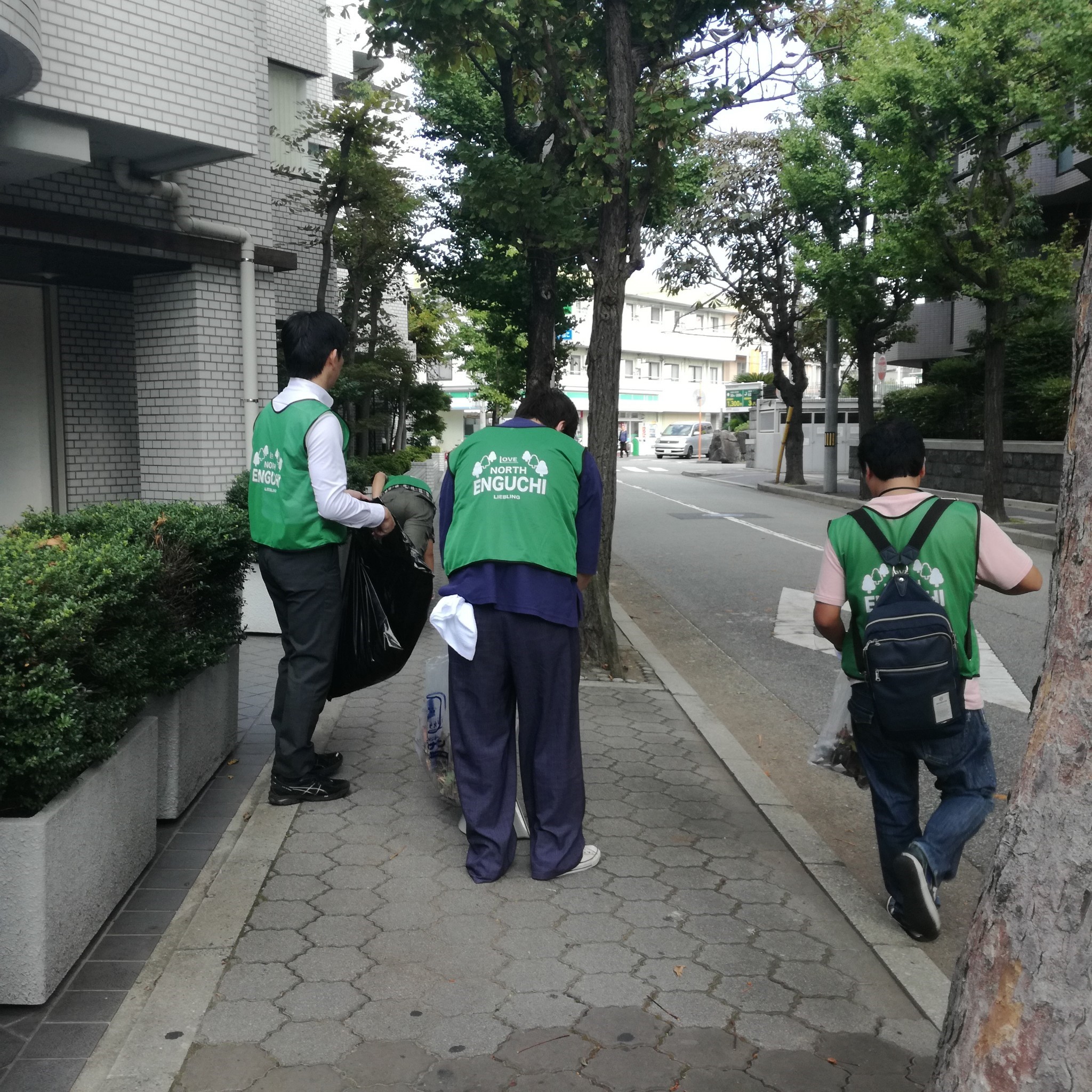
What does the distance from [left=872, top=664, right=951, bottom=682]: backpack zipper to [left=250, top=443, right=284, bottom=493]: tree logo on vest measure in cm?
246

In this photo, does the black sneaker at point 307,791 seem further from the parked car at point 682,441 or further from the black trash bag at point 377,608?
the parked car at point 682,441

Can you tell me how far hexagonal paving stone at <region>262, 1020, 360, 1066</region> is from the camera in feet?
9.52

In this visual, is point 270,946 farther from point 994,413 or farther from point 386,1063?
point 994,413

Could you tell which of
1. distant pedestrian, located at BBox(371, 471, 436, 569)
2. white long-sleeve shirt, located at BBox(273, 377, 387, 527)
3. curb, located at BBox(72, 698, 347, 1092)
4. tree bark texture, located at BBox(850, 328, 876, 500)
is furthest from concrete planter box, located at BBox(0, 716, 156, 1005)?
tree bark texture, located at BBox(850, 328, 876, 500)

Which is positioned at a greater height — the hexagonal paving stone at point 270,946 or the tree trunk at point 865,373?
the tree trunk at point 865,373

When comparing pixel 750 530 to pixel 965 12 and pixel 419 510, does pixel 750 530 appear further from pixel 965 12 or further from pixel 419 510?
pixel 419 510

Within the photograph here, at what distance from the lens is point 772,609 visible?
36.3ft

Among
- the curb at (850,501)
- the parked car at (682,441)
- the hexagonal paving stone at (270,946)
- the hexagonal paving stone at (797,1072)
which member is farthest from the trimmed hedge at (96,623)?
the parked car at (682,441)

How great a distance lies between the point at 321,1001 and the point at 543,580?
151 centimetres

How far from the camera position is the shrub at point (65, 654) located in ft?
10.1

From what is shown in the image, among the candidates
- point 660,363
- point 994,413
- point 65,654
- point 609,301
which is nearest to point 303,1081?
point 65,654

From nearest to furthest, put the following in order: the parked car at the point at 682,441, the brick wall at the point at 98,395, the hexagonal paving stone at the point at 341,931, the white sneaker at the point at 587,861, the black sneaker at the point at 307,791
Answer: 1. the hexagonal paving stone at the point at 341,931
2. the white sneaker at the point at 587,861
3. the black sneaker at the point at 307,791
4. the brick wall at the point at 98,395
5. the parked car at the point at 682,441

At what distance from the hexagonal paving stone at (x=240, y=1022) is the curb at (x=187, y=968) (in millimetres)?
35

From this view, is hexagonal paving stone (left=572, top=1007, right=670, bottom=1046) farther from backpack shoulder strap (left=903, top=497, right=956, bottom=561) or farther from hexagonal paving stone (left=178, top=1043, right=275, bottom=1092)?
backpack shoulder strap (left=903, top=497, right=956, bottom=561)
